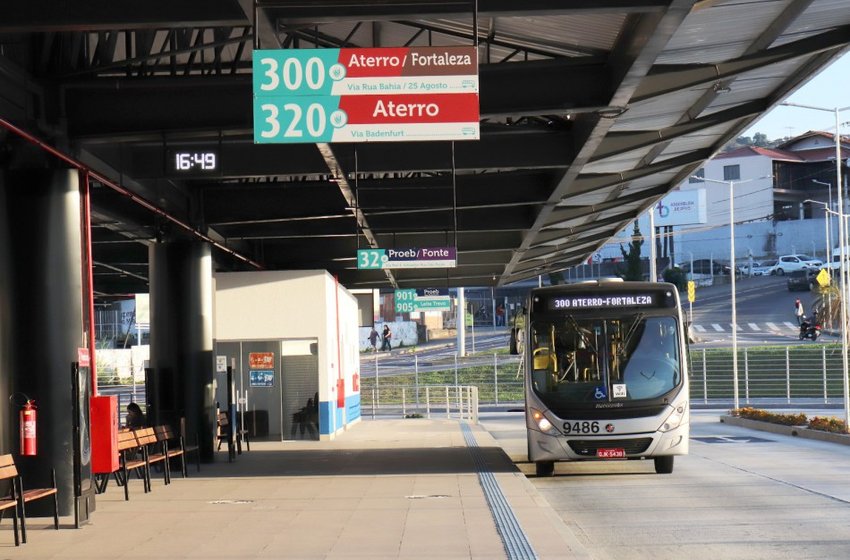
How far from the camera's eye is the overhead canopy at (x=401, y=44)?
11.7 metres

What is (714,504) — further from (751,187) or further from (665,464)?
(751,187)

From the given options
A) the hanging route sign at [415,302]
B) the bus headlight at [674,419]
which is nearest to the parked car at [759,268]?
the hanging route sign at [415,302]

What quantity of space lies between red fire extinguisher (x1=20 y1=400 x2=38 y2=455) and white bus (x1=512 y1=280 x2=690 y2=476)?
28.5 feet

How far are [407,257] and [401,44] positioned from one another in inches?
378

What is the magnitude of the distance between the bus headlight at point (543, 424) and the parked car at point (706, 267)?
3802 inches

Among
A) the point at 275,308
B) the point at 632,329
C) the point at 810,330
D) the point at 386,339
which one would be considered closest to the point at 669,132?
the point at 632,329

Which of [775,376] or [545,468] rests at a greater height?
[545,468]

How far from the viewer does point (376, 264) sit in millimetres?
25922

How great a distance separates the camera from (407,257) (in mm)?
25953

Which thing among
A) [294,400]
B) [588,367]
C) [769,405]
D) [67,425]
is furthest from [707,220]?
[67,425]

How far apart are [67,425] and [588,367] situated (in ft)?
29.1

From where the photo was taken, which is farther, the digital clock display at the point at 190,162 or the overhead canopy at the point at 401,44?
the digital clock display at the point at 190,162

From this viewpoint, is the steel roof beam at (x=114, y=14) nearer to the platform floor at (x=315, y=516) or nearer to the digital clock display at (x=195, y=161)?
the platform floor at (x=315, y=516)

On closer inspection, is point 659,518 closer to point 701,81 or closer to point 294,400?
point 701,81
